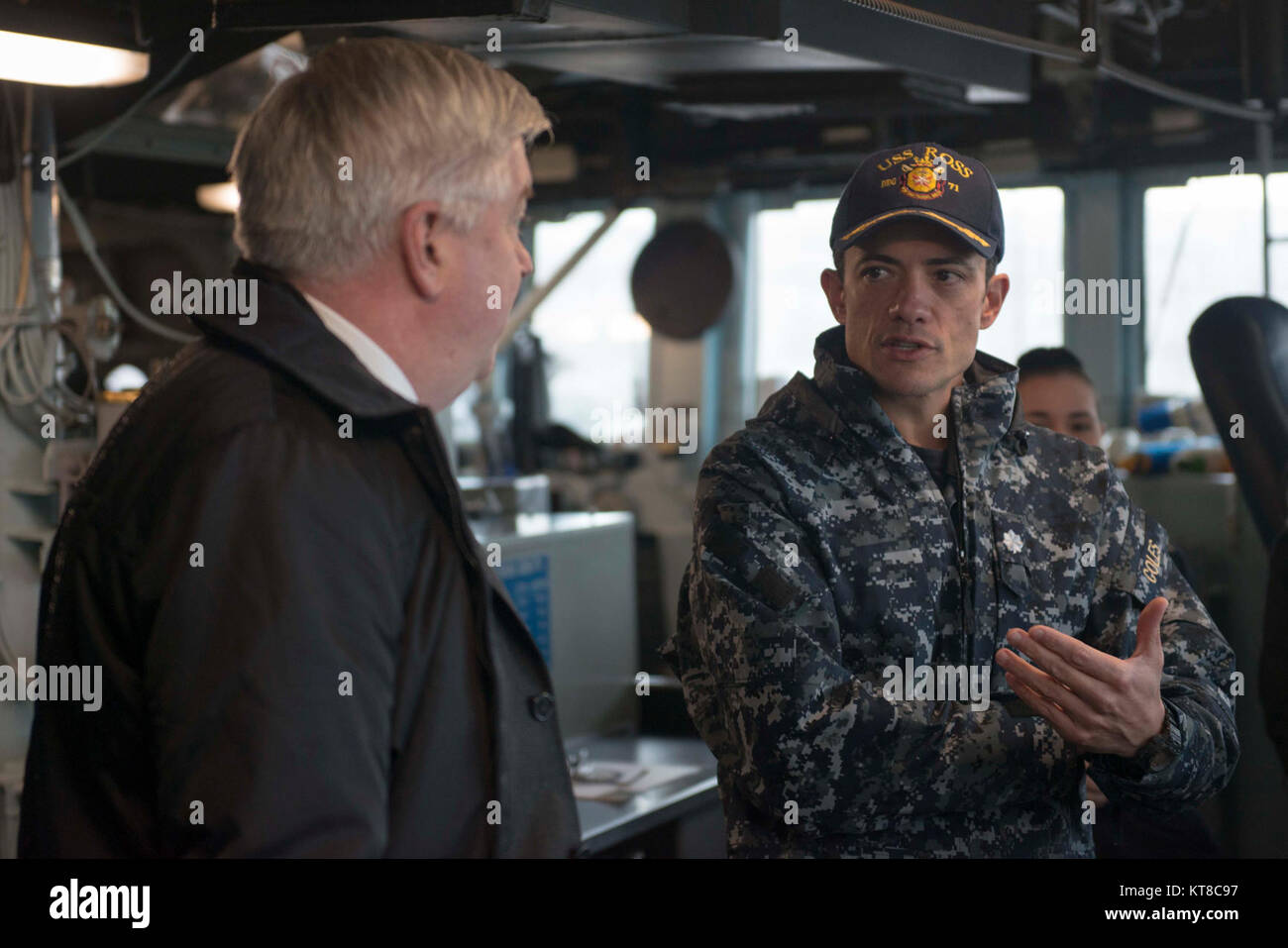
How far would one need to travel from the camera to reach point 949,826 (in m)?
1.41

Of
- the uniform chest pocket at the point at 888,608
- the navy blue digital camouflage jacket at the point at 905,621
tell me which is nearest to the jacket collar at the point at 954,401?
the navy blue digital camouflage jacket at the point at 905,621

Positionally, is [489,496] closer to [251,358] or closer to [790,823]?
[790,823]

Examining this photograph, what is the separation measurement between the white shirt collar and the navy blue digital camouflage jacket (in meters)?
A: 0.52

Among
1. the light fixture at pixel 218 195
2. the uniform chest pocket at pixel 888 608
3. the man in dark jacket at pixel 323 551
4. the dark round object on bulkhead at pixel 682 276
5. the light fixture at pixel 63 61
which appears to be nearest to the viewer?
the man in dark jacket at pixel 323 551

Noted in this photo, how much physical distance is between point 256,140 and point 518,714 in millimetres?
497

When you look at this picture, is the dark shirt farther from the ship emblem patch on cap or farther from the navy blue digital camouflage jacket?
the ship emblem patch on cap

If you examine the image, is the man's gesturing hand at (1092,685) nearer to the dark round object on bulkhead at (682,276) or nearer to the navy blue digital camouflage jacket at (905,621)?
the navy blue digital camouflage jacket at (905,621)

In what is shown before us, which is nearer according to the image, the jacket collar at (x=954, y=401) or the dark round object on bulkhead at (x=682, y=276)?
the jacket collar at (x=954, y=401)

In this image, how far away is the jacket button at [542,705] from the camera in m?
1.04


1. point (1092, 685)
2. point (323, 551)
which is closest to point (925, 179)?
point (1092, 685)

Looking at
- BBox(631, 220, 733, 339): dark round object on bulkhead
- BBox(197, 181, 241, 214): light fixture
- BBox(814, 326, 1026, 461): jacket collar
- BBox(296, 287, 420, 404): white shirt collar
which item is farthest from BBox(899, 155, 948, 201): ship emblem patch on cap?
BBox(197, 181, 241, 214): light fixture

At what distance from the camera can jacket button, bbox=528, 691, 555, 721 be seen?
1043 mm

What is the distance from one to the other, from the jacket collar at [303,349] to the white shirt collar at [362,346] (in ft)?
0.05
